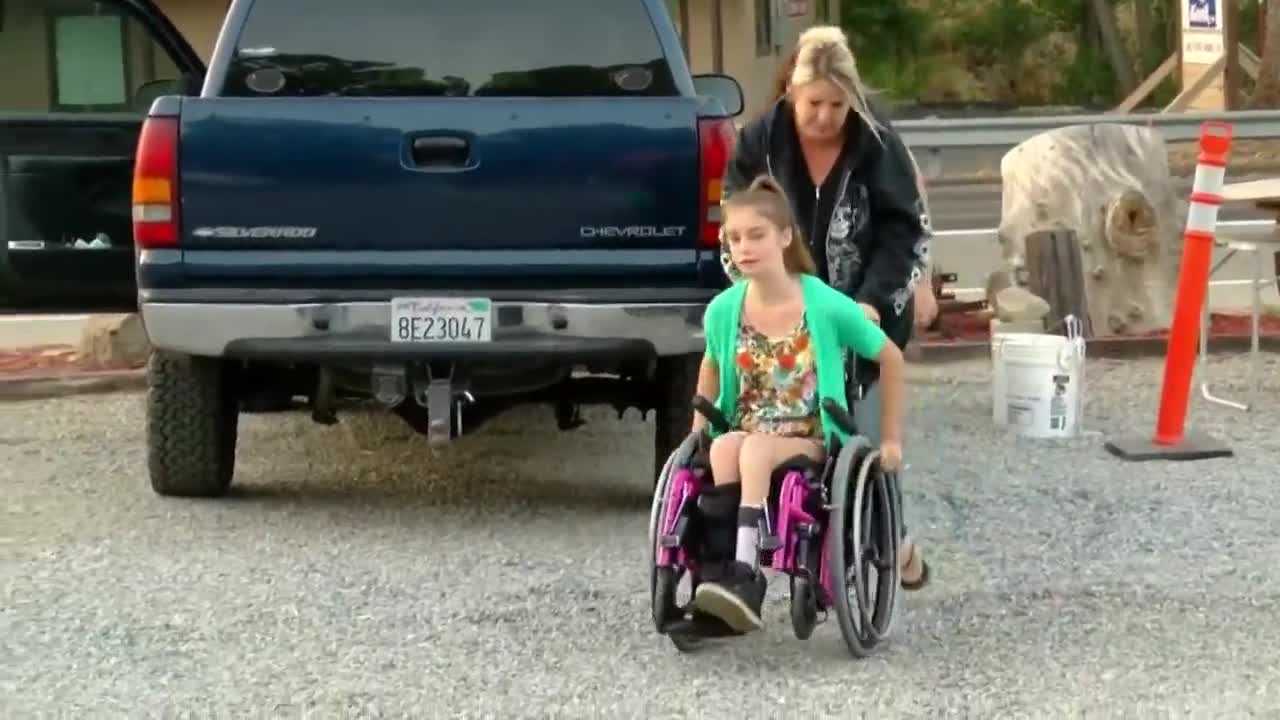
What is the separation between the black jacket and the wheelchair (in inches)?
23.4

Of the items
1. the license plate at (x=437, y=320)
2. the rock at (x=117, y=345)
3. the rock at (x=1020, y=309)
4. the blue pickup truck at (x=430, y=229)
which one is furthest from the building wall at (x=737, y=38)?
the license plate at (x=437, y=320)

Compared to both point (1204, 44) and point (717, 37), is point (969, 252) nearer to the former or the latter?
point (1204, 44)

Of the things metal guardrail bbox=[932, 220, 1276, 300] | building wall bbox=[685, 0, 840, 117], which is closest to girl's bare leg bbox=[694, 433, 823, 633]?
metal guardrail bbox=[932, 220, 1276, 300]

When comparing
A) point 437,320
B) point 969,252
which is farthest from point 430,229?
point 969,252

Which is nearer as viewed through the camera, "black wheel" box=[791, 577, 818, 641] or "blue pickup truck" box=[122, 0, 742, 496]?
"black wheel" box=[791, 577, 818, 641]

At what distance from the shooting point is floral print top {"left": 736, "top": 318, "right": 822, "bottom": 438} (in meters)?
5.66

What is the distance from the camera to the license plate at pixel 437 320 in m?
6.97

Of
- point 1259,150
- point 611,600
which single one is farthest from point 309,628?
point 1259,150

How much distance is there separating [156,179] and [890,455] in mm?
2674

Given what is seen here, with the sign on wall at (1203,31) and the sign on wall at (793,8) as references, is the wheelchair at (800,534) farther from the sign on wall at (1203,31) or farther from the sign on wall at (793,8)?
the sign on wall at (793,8)

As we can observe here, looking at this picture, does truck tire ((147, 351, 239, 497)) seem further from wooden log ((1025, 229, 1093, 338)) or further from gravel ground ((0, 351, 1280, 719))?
wooden log ((1025, 229, 1093, 338))

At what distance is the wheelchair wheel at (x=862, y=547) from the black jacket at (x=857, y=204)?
56cm

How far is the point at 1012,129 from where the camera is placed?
44.7 feet

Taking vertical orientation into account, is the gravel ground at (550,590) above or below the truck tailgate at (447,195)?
below
